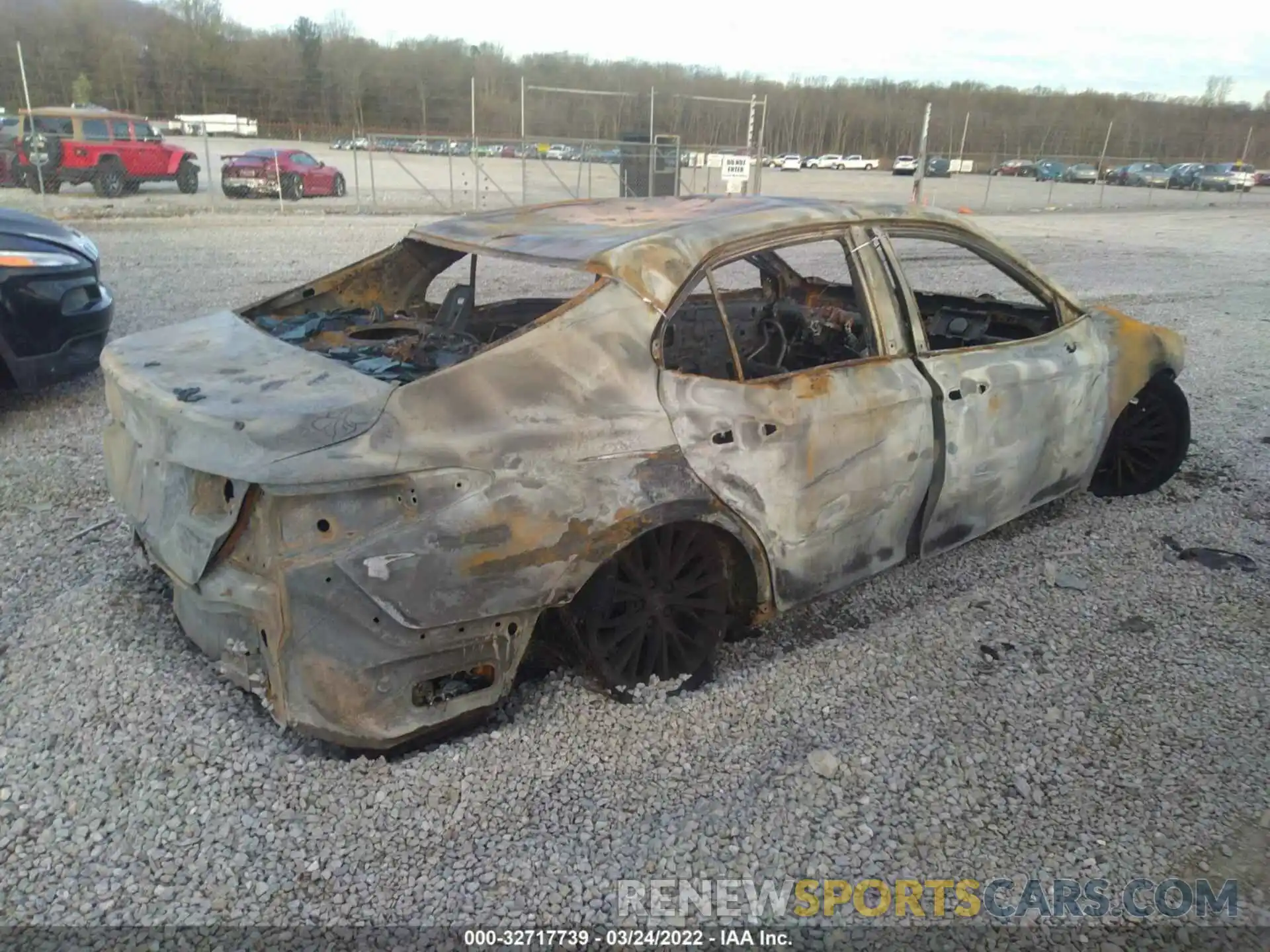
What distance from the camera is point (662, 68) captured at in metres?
62.4

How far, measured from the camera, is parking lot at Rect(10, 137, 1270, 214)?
1803cm

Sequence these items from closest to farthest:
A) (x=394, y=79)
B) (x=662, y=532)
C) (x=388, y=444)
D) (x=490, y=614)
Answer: (x=388, y=444), (x=490, y=614), (x=662, y=532), (x=394, y=79)

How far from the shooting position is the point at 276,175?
753 inches

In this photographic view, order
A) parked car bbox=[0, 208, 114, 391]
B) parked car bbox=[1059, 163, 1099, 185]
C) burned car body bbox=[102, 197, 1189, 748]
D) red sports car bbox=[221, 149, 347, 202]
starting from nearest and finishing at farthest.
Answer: burned car body bbox=[102, 197, 1189, 748]
parked car bbox=[0, 208, 114, 391]
red sports car bbox=[221, 149, 347, 202]
parked car bbox=[1059, 163, 1099, 185]

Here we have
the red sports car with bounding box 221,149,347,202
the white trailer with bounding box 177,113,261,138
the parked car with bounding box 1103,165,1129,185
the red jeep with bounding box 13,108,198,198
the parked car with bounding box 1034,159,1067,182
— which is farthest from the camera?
the parked car with bounding box 1103,165,1129,185

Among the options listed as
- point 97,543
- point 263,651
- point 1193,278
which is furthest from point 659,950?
point 1193,278

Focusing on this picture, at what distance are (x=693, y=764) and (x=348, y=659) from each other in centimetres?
106

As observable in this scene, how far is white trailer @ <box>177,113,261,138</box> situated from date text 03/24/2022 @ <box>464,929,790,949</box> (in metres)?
27.1

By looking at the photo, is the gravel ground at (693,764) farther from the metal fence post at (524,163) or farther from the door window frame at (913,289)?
the metal fence post at (524,163)

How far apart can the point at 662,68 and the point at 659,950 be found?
67206 millimetres

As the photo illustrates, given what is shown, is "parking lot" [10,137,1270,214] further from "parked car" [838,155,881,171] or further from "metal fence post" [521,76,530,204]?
"parked car" [838,155,881,171]

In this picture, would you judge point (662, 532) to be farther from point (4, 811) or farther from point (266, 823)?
point (4, 811)

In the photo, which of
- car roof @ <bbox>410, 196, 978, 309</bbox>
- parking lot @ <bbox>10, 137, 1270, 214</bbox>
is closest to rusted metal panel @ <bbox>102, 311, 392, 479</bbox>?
car roof @ <bbox>410, 196, 978, 309</bbox>

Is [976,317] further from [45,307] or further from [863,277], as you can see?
[45,307]
